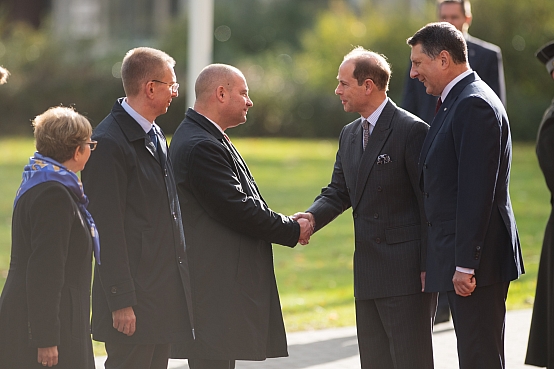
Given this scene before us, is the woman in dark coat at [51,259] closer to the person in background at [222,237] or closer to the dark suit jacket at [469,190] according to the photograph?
the person in background at [222,237]

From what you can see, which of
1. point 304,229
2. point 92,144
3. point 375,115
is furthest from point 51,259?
point 375,115

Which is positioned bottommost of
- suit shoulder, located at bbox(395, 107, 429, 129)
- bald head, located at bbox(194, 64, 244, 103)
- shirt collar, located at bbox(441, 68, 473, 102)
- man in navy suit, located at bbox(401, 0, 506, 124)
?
suit shoulder, located at bbox(395, 107, 429, 129)

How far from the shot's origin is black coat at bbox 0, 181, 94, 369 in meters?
3.77

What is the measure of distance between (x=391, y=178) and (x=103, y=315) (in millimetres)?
1803

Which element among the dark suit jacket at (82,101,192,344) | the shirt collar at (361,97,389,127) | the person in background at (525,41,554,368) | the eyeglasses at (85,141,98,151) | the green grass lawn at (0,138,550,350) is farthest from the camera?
the green grass lawn at (0,138,550,350)

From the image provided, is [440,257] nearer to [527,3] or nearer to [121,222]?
[121,222]

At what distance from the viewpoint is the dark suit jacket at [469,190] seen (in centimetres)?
431

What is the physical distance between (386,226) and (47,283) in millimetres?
2004

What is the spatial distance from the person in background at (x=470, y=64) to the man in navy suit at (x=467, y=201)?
2619 mm

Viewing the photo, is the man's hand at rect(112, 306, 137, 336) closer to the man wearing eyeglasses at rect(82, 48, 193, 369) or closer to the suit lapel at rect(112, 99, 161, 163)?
the man wearing eyeglasses at rect(82, 48, 193, 369)

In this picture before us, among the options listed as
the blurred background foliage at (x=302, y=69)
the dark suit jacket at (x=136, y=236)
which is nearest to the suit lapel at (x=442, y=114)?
the dark suit jacket at (x=136, y=236)

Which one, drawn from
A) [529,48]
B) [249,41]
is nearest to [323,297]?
[529,48]

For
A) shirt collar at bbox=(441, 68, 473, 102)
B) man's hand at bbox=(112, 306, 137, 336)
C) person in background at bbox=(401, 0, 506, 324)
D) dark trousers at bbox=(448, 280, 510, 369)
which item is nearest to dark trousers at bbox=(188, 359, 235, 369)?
man's hand at bbox=(112, 306, 137, 336)

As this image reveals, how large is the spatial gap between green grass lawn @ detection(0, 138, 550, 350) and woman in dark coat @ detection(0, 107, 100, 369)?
162 inches
